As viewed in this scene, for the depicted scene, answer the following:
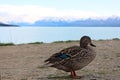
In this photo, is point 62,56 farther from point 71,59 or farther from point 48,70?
point 48,70

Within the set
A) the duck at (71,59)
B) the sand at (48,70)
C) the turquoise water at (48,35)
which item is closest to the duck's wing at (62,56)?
the duck at (71,59)

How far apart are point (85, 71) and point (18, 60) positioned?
11.2 ft

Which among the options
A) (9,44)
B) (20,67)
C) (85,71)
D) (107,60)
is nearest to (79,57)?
(85,71)

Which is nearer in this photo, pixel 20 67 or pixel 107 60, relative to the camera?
pixel 20 67

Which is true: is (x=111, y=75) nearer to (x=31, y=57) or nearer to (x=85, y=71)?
(x=85, y=71)

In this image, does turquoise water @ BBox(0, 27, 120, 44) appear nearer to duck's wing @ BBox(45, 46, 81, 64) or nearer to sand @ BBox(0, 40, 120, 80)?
sand @ BBox(0, 40, 120, 80)

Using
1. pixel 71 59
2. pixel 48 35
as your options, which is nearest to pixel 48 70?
pixel 71 59

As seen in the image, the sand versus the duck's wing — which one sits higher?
the duck's wing

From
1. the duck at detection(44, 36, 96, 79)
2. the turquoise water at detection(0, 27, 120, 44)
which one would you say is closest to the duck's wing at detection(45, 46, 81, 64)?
the duck at detection(44, 36, 96, 79)

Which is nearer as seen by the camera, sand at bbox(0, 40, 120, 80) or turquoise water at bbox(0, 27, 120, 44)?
sand at bbox(0, 40, 120, 80)

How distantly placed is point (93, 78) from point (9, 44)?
12.1m

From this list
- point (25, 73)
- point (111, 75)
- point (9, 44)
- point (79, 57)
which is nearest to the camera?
point (79, 57)

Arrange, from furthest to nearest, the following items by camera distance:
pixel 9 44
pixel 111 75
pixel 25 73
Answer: pixel 9 44 < pixel 25 73 < pixel 111 75

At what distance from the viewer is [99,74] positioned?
33.0ft
